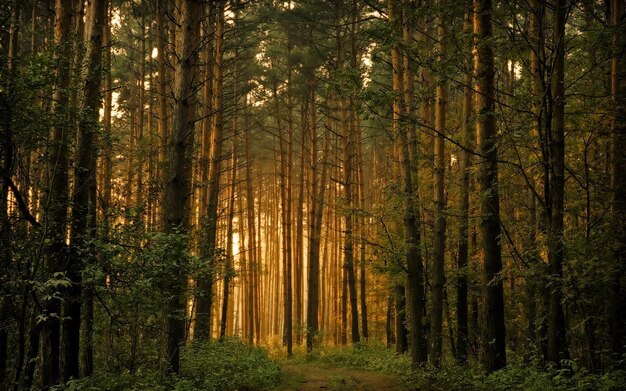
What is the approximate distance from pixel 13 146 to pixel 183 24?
3755 mm

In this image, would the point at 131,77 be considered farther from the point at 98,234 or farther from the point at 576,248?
the point at 576,248

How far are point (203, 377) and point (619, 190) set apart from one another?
8.73 metres

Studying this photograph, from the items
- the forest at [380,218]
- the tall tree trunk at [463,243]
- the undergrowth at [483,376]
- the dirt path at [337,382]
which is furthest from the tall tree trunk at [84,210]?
the tall tree trunk at [463,243]

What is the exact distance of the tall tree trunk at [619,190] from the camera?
7.24 metres

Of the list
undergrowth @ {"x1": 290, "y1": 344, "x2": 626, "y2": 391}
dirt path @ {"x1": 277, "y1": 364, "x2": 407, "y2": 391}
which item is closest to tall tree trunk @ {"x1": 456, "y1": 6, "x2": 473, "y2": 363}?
undergrowth @ {"x1": 290, "y1": 344, "x2": 626, "y2": 391}

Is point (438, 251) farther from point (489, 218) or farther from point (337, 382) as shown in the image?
point (337, 382)

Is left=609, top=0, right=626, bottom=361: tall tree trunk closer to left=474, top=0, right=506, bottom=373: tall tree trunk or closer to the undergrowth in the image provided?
the undergrowth

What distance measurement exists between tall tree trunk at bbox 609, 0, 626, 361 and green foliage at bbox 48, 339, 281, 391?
22.9ft

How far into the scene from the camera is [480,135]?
852 centimetres

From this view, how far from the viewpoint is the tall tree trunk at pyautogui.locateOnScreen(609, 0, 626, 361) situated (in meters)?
7.24

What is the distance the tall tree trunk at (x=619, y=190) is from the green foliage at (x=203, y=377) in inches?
275

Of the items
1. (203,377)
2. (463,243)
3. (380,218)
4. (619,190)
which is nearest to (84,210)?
(203,377)

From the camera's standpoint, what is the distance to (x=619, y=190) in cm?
797

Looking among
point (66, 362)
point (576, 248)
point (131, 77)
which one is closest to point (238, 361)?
point (66, 362)
